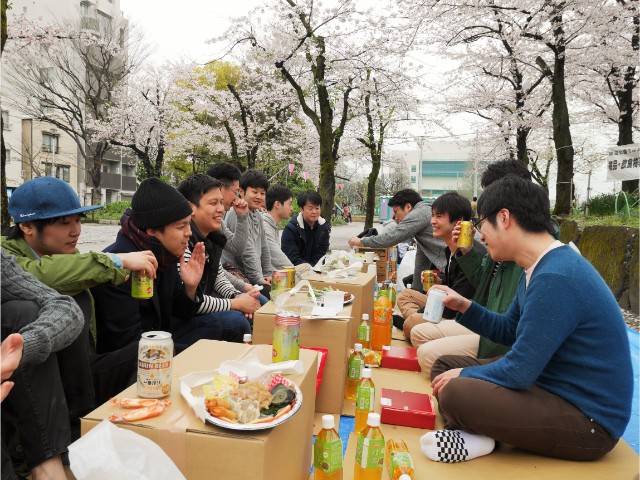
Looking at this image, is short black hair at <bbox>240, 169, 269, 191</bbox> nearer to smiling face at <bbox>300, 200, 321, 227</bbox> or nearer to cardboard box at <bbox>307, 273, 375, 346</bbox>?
smiling face at <bbox>300, 200, 321, 227</bbox>

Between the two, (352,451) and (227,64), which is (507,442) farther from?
(227,64)

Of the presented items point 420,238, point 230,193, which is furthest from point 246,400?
point 420,238

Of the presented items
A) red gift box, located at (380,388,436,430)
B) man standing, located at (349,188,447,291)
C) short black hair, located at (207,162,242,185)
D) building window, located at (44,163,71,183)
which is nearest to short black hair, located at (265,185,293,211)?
man standing, located at (349,188,447,291)

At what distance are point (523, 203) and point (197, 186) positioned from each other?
2.27 m

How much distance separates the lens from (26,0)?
24000 mm

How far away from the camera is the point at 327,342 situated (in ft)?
8.61

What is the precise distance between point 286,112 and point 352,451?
1645cm

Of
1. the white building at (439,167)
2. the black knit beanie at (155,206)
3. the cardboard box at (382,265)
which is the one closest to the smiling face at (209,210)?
the black knit beanie at (155,206)

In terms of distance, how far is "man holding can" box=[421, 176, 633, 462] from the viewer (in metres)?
1.86

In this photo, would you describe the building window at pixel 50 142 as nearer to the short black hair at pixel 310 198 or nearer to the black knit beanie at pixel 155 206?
the short black hair at pixel 310 198

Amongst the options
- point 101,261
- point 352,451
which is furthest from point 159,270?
point 352,451

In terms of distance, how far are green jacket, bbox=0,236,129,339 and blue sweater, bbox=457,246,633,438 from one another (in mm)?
1835

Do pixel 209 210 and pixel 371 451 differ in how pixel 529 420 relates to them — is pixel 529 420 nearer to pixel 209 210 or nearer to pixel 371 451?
pixel 371 451

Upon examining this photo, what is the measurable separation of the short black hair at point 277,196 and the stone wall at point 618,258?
15.8ft
